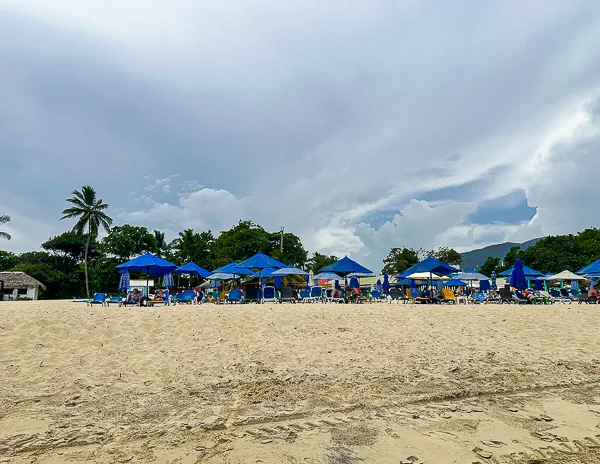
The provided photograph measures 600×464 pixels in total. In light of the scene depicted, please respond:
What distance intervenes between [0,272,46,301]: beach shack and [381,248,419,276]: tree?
37426mm

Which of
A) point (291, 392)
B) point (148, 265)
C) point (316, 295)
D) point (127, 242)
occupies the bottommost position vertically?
point (291, 392)

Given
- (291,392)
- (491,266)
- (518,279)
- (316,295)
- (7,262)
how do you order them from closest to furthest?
1. (291,392)
2. (518,279)
3. (316,295)
4. (7,262)
5. (491,266)

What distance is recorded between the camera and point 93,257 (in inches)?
1716

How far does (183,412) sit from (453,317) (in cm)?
742

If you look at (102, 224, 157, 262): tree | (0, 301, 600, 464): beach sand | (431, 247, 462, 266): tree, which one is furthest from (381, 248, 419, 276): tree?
(0, 301, 600, 464): beach sand

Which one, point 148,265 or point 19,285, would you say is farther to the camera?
point 19,285

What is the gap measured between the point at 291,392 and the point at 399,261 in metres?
44.8

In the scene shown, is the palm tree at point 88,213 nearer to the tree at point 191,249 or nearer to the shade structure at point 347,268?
the tree at point 191,249

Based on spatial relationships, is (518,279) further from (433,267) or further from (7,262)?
(7,262)

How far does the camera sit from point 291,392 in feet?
15.4

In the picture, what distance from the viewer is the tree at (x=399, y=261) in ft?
154

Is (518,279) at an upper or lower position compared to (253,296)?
upper

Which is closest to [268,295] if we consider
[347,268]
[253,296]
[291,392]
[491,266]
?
[253,296]

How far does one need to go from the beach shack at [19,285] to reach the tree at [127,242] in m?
7.24
